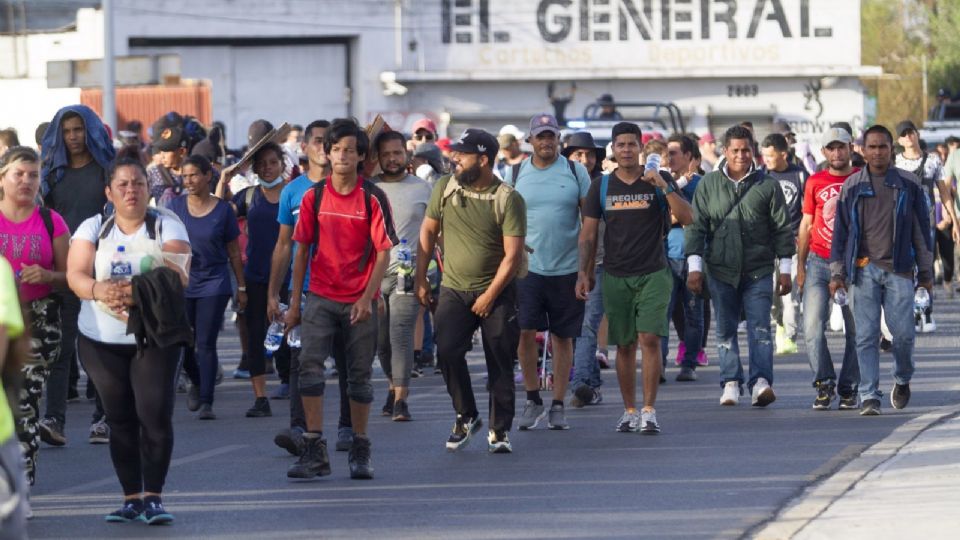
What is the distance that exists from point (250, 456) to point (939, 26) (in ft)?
205

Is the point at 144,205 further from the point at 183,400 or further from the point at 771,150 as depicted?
the point at 771,150

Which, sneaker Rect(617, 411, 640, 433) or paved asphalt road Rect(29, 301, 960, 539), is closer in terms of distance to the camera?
paved asphalt road Rect(29, 301, 960, 539)

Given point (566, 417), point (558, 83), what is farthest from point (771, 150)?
point (558, 83)

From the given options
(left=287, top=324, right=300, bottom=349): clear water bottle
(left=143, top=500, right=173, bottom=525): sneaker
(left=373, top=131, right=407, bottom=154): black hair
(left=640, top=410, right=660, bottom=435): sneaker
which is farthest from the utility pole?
(left=143, top=500, right=173, bottom=525): sneaker

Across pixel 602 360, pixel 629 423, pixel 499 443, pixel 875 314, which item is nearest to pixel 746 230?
pixel 875 314

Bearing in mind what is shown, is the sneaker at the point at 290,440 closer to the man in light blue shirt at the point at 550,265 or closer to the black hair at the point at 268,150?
the man in light blue shirt at the point at 550,265

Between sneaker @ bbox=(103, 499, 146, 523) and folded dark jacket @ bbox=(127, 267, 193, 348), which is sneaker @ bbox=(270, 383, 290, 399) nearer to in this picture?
sneaker @ bbox=(103, 499, 146, 523)

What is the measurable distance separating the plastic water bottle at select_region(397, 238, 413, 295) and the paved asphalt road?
0.86 m

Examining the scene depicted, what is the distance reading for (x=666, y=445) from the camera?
11586 millimetres

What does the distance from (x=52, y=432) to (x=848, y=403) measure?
5212mm

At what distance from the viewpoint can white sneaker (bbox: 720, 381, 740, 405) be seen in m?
13.5

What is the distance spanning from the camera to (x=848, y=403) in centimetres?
1337

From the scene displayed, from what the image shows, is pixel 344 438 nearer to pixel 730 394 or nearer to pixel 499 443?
pixel 499 443

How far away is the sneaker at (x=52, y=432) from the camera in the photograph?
38.6 ft
